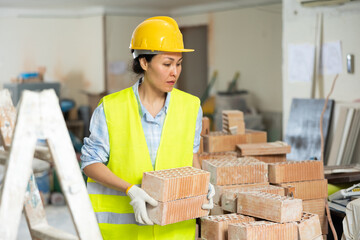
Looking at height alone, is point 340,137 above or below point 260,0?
below

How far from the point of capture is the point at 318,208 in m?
2.77

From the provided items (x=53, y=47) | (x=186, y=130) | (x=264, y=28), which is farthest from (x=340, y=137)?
(x=53, y=47)

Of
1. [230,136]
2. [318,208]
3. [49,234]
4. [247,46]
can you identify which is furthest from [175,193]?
[247,46]

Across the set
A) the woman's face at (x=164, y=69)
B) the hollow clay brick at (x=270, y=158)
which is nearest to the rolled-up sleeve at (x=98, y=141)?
the woman's face at (x=164, y=69)

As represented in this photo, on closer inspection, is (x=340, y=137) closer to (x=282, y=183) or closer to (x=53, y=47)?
(x=282, y=183)

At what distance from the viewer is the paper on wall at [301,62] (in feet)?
16.3

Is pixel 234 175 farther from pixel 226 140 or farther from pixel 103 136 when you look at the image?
pixel 103 136

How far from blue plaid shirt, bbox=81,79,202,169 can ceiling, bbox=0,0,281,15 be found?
255 inches

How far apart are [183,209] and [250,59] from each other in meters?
6.95

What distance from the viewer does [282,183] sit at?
107 inches

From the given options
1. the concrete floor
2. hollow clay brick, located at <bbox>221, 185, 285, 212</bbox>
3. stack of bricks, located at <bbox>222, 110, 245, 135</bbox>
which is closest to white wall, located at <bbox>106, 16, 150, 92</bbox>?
the concrete floor

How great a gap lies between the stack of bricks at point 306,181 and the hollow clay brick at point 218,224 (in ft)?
1.53

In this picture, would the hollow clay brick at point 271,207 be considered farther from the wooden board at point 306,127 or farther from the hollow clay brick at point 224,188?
the wooden board at point 306,127

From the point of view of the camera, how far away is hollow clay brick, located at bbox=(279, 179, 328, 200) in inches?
107
